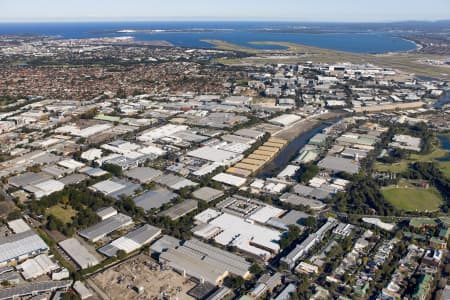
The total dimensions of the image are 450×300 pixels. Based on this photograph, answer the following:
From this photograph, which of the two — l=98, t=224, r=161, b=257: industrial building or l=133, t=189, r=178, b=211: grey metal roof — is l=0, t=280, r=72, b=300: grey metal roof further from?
l=133, t=189, r=178, b=211: grey metal roof

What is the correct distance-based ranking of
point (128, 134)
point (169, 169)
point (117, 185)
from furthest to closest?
point (128, 134), point (169, 169), point (117, 185)

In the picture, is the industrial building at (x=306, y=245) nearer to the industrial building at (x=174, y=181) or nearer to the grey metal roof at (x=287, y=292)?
the grey metal roof at (x=287, y=292)

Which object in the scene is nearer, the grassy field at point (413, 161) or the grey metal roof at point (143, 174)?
the grey metal roof at point (143, 174)

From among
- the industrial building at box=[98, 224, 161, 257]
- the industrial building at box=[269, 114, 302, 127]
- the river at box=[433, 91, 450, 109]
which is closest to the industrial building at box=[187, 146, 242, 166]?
the industrial building at box=[98, 224, 161, 257]

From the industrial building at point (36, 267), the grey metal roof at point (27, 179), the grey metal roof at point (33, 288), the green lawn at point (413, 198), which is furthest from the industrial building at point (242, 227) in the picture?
the grey metal roof at point (27, 179)

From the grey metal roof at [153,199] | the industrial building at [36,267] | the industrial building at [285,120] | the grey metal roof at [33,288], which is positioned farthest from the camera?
the industrial building at [285,120]

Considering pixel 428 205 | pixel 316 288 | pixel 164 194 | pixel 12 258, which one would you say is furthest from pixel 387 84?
pixel 12 258

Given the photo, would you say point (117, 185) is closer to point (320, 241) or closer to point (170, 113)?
point (320, 241)
